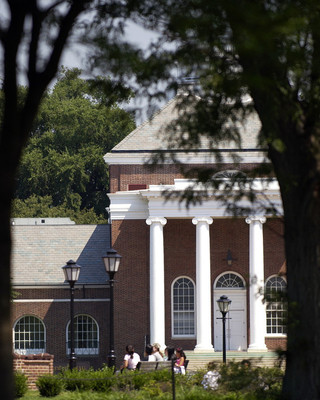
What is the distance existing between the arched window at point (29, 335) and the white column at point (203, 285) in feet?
22.3

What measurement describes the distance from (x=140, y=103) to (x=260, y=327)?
1120 inches

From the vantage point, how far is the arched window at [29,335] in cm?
4184

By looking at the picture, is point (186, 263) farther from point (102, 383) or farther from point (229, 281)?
point (102, 383)

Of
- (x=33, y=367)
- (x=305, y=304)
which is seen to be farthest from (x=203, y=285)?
(x=305, y=304)

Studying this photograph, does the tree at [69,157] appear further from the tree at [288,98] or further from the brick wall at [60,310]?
the tree at [288,98]

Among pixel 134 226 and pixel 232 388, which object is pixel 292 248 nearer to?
pixel 232 388

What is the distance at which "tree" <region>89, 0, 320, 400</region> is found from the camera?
11.1 meters

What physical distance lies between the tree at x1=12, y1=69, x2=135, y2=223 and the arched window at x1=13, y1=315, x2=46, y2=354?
1144 inches

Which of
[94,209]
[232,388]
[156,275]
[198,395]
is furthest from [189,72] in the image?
[94,209]

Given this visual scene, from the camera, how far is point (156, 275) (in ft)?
133

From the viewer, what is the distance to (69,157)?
73.8m

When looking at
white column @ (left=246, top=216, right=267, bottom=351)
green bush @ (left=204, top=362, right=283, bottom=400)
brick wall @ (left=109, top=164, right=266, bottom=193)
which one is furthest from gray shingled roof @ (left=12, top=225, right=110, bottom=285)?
green bush @ (left=204, top=362, right=283, bottom=400)

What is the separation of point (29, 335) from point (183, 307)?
666cm

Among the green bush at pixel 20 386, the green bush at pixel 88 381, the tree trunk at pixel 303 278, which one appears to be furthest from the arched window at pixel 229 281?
the tree trunk at pixel 303 278
